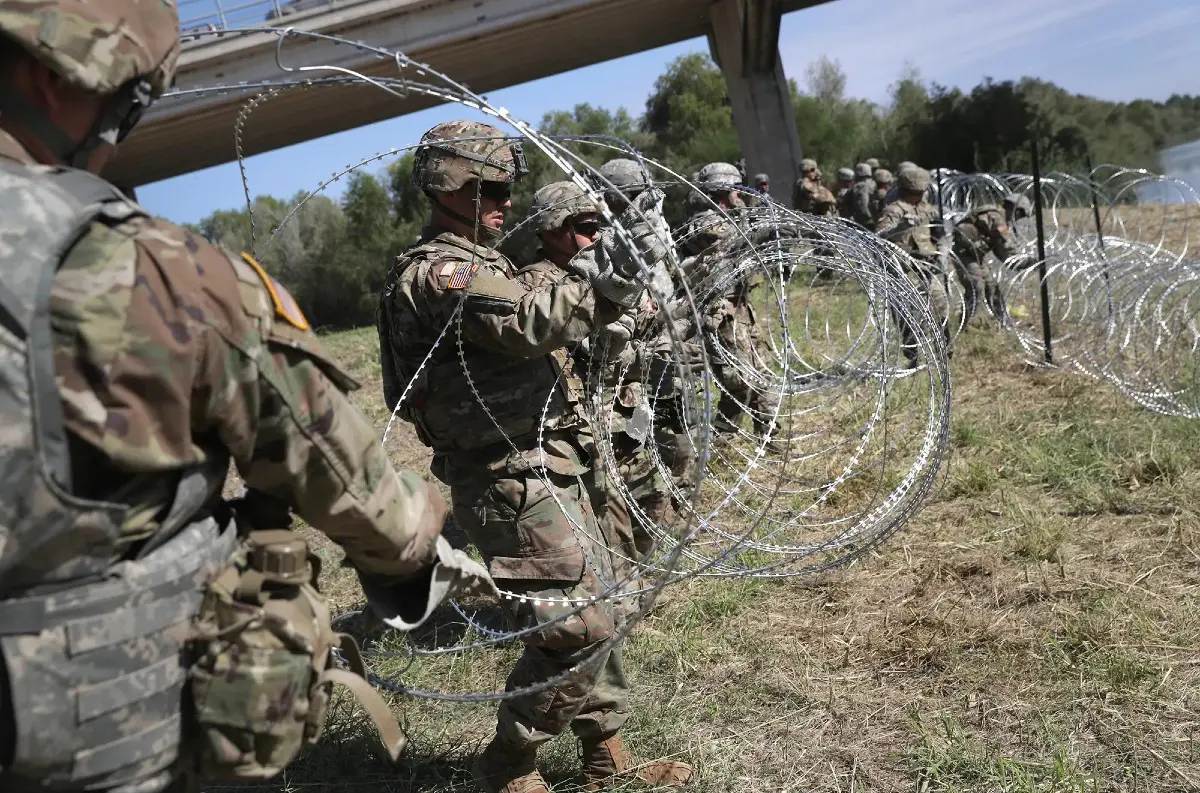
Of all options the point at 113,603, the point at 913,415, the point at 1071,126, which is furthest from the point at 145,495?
the point at 1071,126

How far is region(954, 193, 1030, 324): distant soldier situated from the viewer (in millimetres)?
11391

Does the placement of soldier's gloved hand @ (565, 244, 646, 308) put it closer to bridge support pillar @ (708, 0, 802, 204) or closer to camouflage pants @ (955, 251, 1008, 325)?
camouflage pants @ (955, 251, 1008, 325)

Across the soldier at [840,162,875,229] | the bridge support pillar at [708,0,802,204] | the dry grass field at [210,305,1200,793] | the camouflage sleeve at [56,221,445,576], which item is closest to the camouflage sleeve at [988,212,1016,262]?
the dry grass field at [210,305,1200,793]

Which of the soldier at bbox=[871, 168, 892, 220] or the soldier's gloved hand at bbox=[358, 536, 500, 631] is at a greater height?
the soldier at bbox=[871, 168, 892, 220]

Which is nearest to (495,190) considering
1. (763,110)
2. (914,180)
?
(914,180)

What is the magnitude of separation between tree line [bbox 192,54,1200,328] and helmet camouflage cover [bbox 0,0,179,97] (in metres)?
15.7

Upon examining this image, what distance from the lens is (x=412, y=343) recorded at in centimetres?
356

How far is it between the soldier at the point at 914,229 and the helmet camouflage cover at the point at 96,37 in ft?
28.5

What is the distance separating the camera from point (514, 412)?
358cm

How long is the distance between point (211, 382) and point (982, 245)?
441 inches

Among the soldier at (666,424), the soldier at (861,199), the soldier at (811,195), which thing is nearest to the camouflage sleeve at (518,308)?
the soldier at (666,424)

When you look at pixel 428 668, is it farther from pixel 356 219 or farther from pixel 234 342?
pixel 356 219

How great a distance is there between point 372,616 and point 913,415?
6.56 metres

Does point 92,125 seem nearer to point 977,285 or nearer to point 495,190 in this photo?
point 495,190
